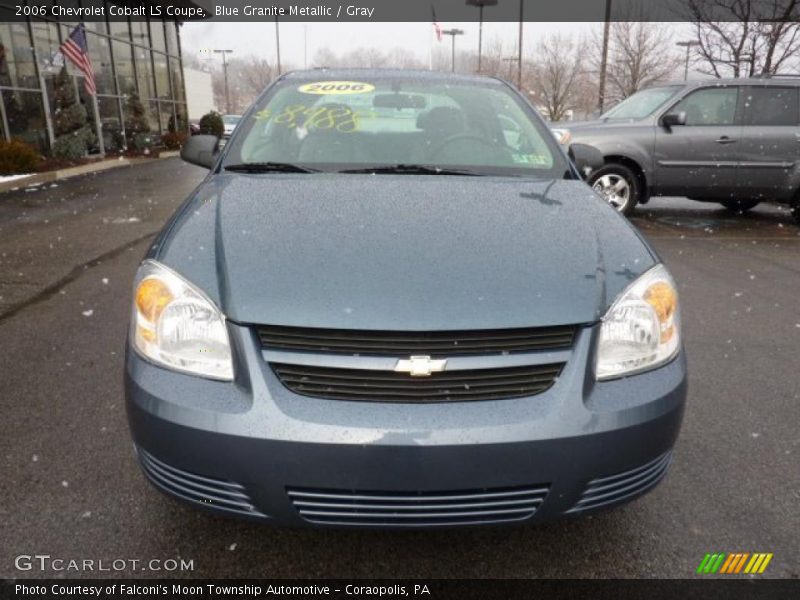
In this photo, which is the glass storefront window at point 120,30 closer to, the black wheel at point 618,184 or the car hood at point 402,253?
the black wheel at point 618,184

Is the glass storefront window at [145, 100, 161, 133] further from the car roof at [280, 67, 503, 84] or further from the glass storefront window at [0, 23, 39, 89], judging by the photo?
the car roof at [280, 67, 503, 84]

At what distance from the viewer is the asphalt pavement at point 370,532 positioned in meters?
1.97

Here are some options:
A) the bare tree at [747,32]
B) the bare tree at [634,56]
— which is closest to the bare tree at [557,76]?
the bare tree at [634,56]

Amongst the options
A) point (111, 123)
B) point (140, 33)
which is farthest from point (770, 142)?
point (140, 33)

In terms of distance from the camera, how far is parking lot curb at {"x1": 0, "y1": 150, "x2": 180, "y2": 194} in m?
11.1

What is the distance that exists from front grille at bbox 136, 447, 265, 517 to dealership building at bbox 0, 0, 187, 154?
15027 mm

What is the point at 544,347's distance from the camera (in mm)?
1663

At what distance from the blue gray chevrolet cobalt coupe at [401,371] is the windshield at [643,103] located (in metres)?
6.76

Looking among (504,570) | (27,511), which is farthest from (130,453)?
(504,570)

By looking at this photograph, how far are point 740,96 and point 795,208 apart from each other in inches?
64.6

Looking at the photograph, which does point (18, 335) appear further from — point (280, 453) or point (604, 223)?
point (604, 223)

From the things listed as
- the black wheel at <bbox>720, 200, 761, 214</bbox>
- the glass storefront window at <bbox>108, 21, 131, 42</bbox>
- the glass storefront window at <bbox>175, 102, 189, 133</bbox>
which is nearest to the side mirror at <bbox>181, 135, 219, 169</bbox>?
the black wheel at <bbox>720, 200, 761, 214</bbox>

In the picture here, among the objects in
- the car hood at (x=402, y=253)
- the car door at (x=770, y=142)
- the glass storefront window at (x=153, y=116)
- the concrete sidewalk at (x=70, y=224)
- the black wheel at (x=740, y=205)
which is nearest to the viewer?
the car hood at (x=402, y=253)

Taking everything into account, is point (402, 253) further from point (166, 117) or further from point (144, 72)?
point (166, 117)
